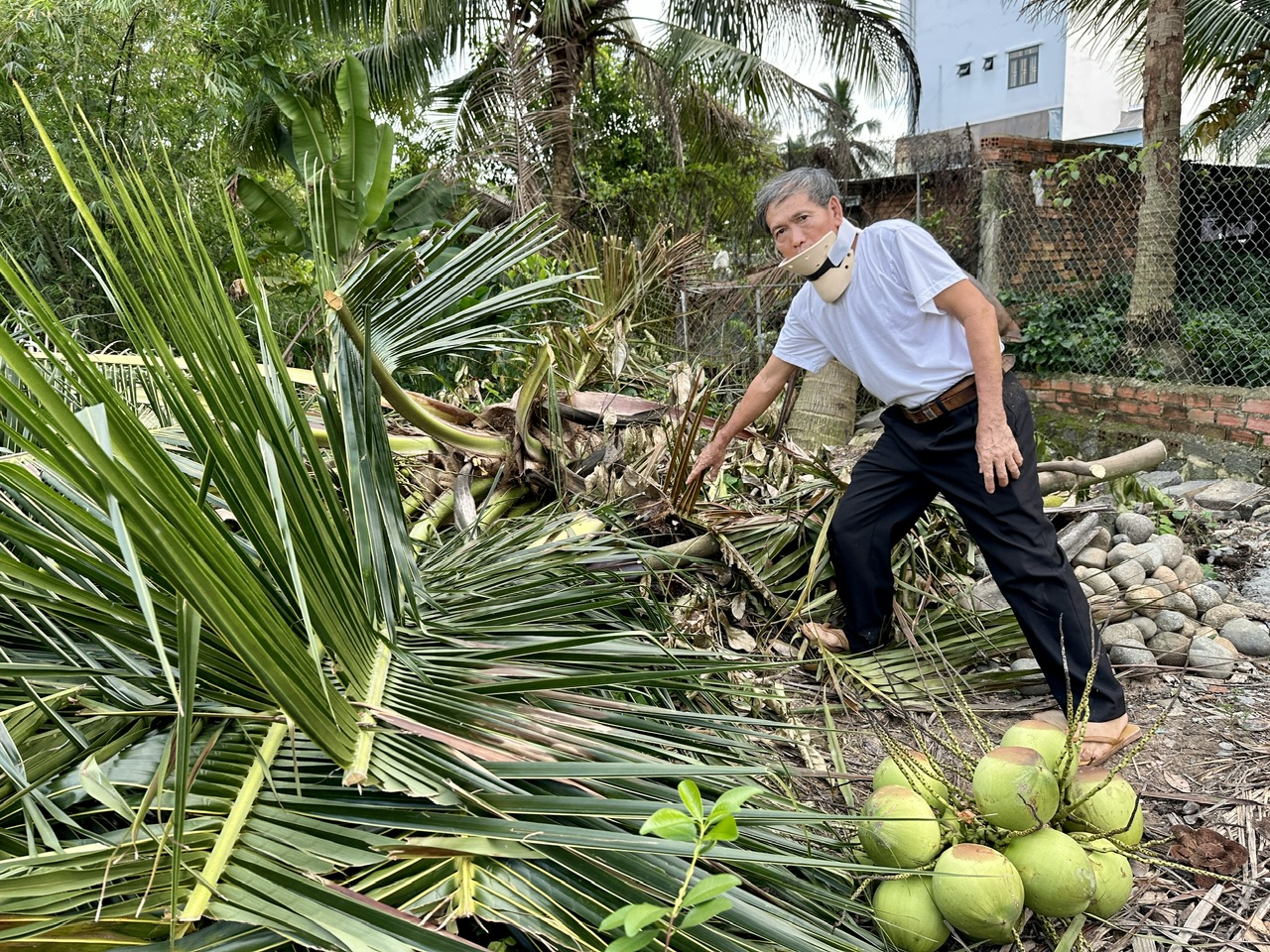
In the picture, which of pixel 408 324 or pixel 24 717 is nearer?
pixel 24 717

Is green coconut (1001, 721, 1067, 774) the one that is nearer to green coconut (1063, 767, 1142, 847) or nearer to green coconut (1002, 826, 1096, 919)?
green coconut (1063, 767, 1142, 847)

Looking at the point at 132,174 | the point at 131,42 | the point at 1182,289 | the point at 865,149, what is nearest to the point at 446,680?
the point at 132,174

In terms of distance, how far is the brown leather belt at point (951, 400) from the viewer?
2.72 meters

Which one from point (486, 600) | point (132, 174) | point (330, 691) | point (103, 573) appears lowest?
point (486, 600)

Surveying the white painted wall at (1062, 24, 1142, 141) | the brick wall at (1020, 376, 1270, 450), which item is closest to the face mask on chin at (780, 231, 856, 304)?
the brick wall at (1020, 376, 1270, 450)

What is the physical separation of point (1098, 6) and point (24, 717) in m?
10.8

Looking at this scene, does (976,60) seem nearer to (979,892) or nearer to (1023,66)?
(1023,66)

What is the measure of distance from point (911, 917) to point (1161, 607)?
2.32 meters

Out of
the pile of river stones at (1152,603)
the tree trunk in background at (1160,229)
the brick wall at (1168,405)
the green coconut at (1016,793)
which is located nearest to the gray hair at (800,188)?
the pile of river stones at (1152,603)

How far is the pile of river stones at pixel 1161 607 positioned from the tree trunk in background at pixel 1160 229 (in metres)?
4.00

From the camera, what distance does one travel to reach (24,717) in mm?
1202

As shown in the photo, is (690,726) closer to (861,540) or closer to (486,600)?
(486,600)

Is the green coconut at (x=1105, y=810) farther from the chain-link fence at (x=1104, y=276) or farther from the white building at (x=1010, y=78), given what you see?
the white building at (x=1010, y=78)

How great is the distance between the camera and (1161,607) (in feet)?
11.2
